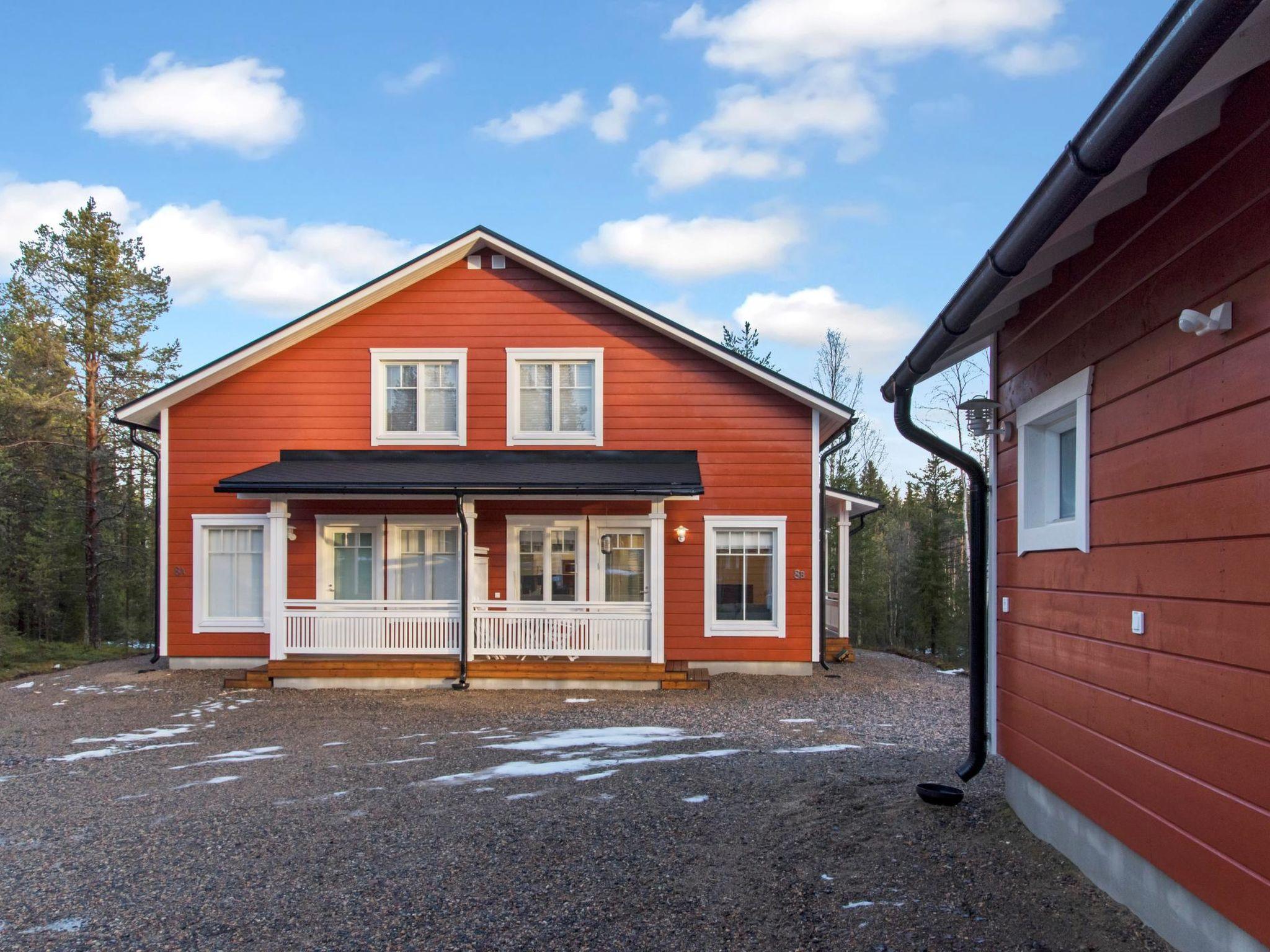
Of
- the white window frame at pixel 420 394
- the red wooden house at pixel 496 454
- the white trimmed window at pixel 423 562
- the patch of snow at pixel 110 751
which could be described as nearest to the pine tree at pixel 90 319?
the red wooden house at pixel 496 454

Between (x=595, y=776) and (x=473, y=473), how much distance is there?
6.30m

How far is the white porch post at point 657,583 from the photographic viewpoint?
12.4 m

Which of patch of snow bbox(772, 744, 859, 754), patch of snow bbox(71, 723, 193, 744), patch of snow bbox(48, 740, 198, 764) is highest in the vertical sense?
patch of snow bbox(772, 744, 859, 754)

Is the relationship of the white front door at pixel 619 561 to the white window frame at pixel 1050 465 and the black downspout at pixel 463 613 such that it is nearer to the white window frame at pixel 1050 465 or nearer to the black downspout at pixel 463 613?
the black downspout at pixel 463 613

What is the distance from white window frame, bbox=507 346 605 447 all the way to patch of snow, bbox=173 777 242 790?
23.3 ft

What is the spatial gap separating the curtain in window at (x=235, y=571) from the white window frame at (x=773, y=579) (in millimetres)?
6686

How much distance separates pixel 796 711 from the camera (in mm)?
10695

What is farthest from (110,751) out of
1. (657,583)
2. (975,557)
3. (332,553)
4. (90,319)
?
(90,319)

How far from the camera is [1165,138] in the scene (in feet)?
10.7

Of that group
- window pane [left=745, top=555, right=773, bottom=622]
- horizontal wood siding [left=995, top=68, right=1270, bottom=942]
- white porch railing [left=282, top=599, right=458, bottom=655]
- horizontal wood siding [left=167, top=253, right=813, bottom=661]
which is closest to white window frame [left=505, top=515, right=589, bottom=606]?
horizontal wood siding [left=167, top=253, right=813, bottom=661]

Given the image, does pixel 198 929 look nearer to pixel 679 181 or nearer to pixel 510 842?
pixel 510 842

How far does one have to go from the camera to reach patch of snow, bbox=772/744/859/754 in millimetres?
8188

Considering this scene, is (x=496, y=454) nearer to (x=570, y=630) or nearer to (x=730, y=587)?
(x=570, y=630)

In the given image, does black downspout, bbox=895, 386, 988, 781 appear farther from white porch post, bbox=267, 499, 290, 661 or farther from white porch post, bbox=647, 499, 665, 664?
white porch post, bbox=267, 499, 290, 661
